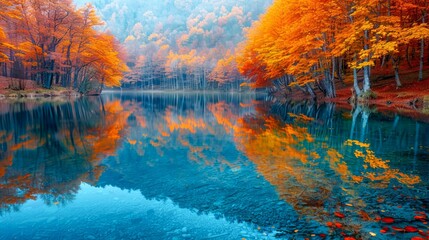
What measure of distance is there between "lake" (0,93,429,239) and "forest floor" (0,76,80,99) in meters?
28.3

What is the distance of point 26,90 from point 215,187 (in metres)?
38.5

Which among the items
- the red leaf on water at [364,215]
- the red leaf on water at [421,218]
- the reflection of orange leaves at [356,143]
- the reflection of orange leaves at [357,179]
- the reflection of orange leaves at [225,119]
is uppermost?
the reflection of orange leaves at [225,119]

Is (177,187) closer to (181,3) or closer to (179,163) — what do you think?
(179,163)

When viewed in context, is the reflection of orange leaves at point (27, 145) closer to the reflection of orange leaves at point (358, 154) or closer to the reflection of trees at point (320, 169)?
the reflection of trees at point (320, 169)

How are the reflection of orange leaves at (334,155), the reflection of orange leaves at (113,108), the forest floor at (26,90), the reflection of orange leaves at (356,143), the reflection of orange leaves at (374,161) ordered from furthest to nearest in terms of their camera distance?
1. the forest floor at (26,90)
2. the reflection of orange leaves at (113,108)
3. the reflection of orange leaves at (356,143)
4. the reflection of orange leaves at (334,155)
5. the reflection of orange leaves at (374,161)

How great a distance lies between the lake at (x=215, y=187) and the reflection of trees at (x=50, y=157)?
4 cm

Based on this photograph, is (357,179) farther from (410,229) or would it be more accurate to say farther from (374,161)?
(410,229)

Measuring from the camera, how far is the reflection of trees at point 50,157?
5258 mm

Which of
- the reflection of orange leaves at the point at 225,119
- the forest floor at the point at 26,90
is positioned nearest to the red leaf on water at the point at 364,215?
the reflection of orange leaves at the point at 225,119

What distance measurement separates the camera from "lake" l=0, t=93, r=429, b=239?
3912 mm

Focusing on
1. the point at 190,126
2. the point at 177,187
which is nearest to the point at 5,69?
the point at 190,126

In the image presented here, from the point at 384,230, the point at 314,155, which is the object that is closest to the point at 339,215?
the point at 384,230

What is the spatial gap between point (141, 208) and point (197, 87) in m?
87.5

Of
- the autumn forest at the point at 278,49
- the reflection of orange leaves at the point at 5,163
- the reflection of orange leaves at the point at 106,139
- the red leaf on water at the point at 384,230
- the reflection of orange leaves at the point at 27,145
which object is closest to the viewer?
the red leaf on water at the point at 384,230
